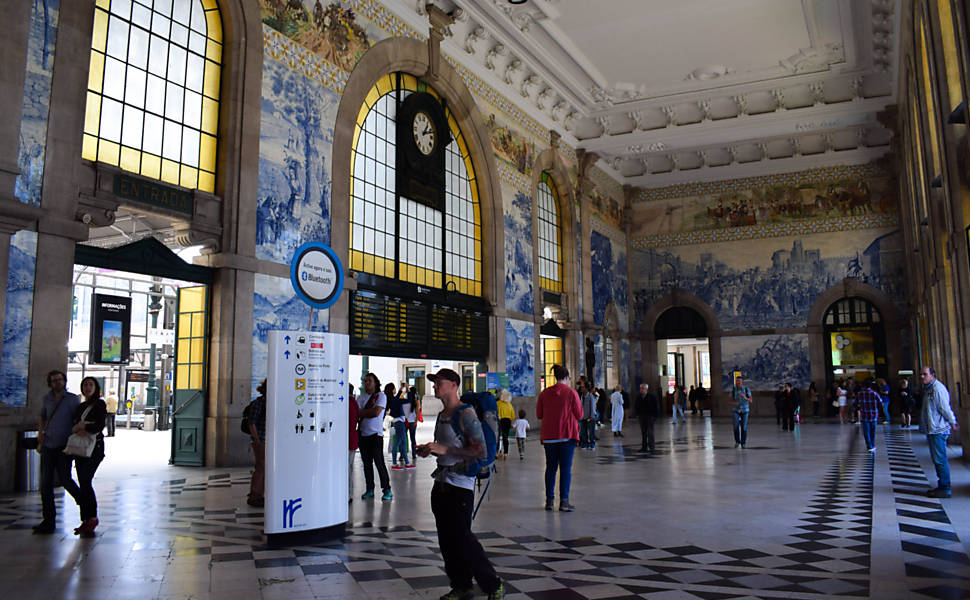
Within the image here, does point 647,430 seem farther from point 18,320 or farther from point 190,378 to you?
point 18,320

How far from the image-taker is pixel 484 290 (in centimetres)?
2066

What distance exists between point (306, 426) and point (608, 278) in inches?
966

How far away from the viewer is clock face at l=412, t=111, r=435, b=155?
18078 mm

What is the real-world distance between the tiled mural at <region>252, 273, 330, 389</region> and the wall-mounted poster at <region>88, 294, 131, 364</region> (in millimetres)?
2590

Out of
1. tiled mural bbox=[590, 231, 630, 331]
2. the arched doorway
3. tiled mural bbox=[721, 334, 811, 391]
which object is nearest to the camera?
tiled mural bbox=[590, 231, 630, 331]

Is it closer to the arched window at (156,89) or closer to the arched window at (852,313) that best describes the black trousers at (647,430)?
the arched window at (156,89)

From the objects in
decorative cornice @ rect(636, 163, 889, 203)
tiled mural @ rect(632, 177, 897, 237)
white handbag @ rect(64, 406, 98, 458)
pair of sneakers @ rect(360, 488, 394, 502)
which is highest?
decorative cornice @ rect(636, 163, 889, 203)

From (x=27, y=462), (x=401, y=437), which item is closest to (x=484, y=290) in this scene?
(x=401, y=437)

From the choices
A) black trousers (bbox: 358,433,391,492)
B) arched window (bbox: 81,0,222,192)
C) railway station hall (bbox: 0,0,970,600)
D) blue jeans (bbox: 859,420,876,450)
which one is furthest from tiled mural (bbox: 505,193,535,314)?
black trousers (bbox: 358,433,391,492)

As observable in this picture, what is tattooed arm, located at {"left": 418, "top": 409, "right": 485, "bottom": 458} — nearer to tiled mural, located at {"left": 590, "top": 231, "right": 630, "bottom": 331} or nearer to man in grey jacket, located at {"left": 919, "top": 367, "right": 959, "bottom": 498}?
man in grey jacket, located at {"left": 919, "top": 367, "right": 959, "bottom": 498}

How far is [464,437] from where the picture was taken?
15.3ft

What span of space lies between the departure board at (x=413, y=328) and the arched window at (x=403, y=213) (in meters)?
0.65

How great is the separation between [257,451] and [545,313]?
16.8 metres

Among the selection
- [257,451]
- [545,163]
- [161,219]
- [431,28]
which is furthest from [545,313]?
[257,451]
